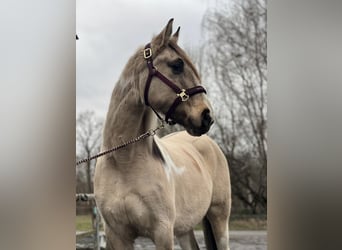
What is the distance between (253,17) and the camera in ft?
6.68

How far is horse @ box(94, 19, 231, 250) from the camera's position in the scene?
180 cm

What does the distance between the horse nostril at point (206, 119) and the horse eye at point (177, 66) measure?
0.57ft

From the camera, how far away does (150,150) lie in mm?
1877

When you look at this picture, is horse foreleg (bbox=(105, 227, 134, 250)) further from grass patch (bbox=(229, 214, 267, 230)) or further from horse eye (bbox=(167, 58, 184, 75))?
horse eye (bbox=(167, 58, 184, 75))

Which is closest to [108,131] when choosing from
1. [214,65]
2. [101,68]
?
[101,68]

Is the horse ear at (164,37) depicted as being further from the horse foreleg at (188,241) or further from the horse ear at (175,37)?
the horse foreleg at (188,241)

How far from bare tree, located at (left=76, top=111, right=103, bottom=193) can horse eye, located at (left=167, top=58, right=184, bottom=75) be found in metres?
0.33

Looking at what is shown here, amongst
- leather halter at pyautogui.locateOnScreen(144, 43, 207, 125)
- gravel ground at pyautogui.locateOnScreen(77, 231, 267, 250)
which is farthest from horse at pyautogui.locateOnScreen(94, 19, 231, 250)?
gravel ground at pyautogui.locateOnScreen(77, 231, 267, 250)

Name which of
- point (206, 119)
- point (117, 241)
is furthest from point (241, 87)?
point (117, 241)
